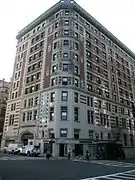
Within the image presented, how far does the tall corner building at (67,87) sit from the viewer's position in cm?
4216

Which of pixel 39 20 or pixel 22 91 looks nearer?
pixel 22 91

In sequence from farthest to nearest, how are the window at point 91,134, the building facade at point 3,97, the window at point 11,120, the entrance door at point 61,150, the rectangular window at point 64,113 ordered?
the building facade at point 3,97, the window at point 11,120, the window at point 91,134, the rectangular window at point 64,113, the entrance door at point 61,150

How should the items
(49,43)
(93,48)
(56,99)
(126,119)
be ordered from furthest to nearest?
1. (126,119)
2. (93,48)
3. (49,43)
4. (56,99)

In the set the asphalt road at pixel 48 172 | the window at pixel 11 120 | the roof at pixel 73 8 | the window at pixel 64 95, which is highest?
the roof at pixel 73 8

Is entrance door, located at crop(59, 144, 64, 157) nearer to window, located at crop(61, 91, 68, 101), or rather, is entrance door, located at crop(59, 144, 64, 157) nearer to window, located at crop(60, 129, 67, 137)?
window, located at crop(60, 129, 67, 137)

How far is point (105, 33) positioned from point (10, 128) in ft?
131

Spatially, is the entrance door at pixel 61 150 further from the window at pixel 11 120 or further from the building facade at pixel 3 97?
the building facade at pixel 3 97

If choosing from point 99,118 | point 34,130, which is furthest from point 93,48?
point 34,130

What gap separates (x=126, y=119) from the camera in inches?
2314

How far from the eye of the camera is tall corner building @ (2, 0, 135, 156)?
4216 cm

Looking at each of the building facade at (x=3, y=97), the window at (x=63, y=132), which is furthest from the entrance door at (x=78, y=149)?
the building facade at (x=3, y=97)

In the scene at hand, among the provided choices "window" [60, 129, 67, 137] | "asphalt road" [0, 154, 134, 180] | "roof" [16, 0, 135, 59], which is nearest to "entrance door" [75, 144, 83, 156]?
"window" [60, 129, 67, 137]

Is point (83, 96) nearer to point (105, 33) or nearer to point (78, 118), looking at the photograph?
point (78, 118)

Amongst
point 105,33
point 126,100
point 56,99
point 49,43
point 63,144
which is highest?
point 105,33
